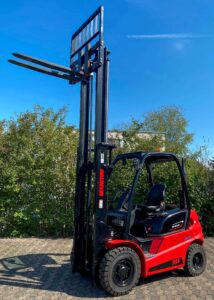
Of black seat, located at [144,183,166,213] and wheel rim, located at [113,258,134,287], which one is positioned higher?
black seat, located at [144,183,166,213]

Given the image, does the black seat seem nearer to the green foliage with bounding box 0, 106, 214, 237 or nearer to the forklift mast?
the forklift mast

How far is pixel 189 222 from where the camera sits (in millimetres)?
6051

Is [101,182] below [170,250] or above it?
above

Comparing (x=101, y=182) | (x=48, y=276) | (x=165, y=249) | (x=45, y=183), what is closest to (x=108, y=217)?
(x=101, y=182)

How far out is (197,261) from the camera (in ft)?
19.8

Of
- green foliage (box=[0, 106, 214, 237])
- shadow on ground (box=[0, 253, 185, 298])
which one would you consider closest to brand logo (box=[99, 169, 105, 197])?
shadow on ground (box=[0, 253, 185, 298])

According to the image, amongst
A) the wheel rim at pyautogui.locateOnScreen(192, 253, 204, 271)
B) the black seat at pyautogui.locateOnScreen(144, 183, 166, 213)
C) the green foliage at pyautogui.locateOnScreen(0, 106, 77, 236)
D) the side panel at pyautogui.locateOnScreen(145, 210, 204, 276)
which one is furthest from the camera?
the green foliage at pyautogui.locateOnScreen(0, 106, 77, 236)

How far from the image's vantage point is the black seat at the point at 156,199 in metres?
5.76

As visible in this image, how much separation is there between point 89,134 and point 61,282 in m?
2.64

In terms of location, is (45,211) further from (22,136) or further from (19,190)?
(22,136)

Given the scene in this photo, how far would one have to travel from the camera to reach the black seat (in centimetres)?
576

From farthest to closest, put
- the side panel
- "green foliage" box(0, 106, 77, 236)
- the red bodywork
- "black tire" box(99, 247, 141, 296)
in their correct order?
"green foliage" box(0, 106, 77, 236), the side panel, the red bodywork, "black tire" box(99, 247, 141, 296)

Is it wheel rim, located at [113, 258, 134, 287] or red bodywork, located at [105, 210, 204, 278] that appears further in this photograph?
red bodywork, located at [105, 210, 204, 278]

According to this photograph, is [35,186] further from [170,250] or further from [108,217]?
[170,250]
